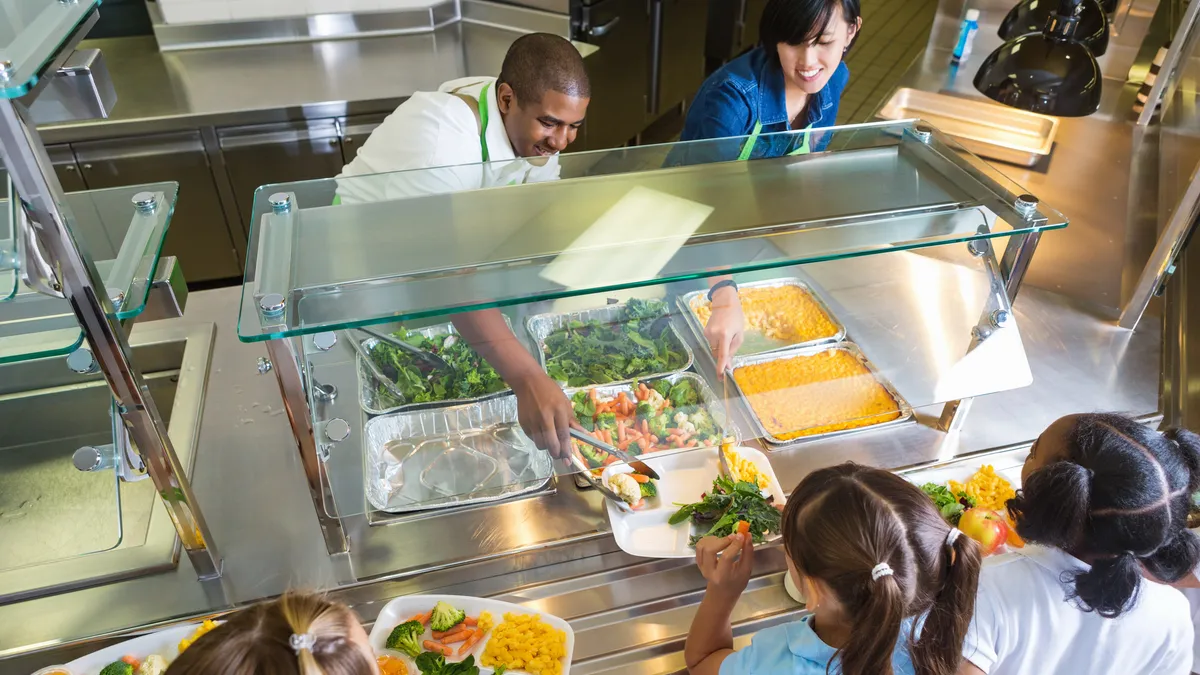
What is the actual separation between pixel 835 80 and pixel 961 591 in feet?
5.18

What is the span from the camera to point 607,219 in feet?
4.19

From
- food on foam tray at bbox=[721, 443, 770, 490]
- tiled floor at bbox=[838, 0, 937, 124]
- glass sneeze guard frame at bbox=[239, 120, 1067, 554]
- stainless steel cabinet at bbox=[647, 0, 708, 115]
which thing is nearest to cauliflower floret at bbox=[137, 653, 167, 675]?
glass sneeze guard frame at bbox=[239, 120, 1067, 554]

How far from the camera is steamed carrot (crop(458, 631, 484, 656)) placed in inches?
48.4

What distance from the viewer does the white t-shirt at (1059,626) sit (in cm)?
125

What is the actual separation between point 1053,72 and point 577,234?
103cm

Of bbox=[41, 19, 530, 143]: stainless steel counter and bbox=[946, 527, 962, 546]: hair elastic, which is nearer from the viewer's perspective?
bbox=[946, 527, 962, 546]: hair elastic

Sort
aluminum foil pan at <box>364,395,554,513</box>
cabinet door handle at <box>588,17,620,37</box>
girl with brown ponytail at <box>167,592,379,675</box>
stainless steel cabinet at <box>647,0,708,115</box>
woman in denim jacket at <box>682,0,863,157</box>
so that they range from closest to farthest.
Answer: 1. girl with brown ponytail at <box>167,592,379,675</box>
2. aluminum foil pan at <box>364,395,554,513</box>
3. woman in denim jacket at <box>682,0,863,157</box>
4. cabinet door handle at <box>588,17,620,37</box>
5. stainless steel cabinet at <box>647,0,708,115</box>

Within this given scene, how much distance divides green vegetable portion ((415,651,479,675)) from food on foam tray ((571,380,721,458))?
0.41 meters

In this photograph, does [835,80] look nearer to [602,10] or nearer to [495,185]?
A: [495,185]

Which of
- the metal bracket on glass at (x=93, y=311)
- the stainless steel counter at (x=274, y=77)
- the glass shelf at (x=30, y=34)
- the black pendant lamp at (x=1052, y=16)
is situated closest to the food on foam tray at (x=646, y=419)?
the metal bracket on glass at (x=93, y=311)

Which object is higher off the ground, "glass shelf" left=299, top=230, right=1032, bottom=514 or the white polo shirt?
the white polo shirt

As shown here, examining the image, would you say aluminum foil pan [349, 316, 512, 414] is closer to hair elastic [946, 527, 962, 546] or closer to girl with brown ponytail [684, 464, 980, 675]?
girl with brown ponytail [684, 464, 980, 675]

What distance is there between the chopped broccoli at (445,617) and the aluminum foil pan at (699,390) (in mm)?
438

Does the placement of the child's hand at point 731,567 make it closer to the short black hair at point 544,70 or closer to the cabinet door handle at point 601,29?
the short black hair at point 544,70
